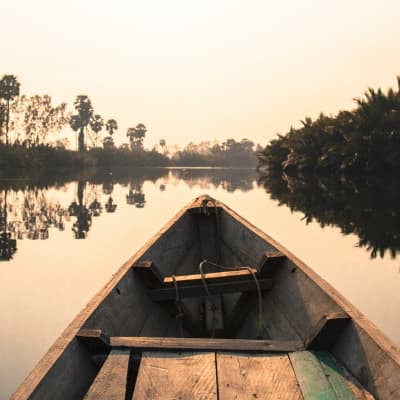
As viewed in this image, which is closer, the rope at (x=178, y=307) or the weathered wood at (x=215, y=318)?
the rope at (x=178, y=307)

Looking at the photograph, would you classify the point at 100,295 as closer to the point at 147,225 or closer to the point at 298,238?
the point at 298,238

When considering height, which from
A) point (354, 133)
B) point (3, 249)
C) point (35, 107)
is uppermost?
point (35, 107)

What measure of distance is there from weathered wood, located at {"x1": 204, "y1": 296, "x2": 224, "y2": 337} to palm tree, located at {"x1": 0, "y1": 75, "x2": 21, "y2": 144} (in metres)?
52.2

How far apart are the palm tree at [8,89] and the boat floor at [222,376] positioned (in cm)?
5383

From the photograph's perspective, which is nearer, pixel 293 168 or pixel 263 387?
pixel 263 387

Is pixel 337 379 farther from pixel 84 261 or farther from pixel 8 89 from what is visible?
pixel 8 89

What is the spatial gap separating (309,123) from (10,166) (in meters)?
26.1

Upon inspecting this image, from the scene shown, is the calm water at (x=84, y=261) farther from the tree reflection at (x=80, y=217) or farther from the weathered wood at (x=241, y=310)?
the weathered wood at (x=241, y=310)

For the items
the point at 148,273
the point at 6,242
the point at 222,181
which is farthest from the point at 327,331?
the point at 222,181

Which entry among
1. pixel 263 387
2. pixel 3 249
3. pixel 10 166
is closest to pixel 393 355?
pixel 263 387

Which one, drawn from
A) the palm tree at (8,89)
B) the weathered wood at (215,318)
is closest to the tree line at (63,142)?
the palm tree at (8,89)

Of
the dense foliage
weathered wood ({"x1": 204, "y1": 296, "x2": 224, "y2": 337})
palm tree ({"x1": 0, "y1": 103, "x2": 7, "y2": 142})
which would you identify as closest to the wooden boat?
weathered wood ({"x1": 204, "y1": 296, "x2": 224, "y2": 337})

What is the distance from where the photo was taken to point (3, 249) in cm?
785

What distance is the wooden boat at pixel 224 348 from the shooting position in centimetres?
205
